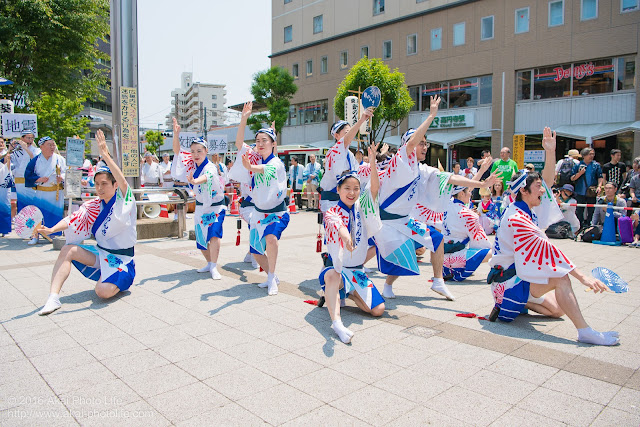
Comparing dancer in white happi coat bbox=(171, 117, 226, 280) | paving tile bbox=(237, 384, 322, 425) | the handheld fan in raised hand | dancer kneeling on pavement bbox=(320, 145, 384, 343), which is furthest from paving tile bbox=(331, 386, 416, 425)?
the handheld fan in raised hand

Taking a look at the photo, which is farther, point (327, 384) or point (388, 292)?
point (388, 292)

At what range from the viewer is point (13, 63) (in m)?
17.1

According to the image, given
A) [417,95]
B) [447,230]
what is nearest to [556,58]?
[417,95]

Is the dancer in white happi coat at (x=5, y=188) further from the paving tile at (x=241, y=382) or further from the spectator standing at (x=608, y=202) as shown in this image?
the spectator standing at (x=608, y=202)

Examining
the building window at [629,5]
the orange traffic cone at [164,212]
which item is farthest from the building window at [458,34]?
the orange traffic cone at [164,212]

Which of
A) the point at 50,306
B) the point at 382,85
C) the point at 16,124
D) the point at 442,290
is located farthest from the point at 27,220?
the point at 382,85

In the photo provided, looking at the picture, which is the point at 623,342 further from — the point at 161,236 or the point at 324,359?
the point at 161,236

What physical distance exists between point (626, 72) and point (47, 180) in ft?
67.3

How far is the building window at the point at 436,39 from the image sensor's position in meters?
24.6

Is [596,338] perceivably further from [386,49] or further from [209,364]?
[386,49]

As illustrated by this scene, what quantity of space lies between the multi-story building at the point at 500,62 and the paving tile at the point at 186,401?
1957cm

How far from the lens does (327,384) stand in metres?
3.01

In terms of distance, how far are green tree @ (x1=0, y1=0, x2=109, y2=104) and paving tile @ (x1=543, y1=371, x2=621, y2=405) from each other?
1783 cm

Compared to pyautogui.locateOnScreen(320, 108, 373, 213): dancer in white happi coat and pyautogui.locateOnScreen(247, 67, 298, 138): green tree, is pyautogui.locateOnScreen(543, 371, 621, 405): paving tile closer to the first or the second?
pyautogui.locateOnScreen(320, 108, 373, 213): dancer in white happi coat
